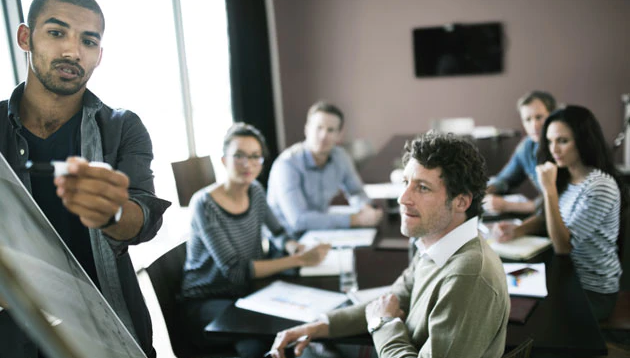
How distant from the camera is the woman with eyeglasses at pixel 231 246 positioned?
1744mm

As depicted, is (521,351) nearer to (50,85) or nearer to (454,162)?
(454,162)

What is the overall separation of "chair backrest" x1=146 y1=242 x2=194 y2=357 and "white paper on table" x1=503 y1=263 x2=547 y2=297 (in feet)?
3.18

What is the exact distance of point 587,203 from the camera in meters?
1.88

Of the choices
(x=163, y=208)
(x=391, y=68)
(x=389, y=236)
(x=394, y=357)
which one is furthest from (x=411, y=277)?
(x=391, y=68)

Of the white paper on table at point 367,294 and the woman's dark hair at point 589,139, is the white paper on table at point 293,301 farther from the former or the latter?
the woman's dark hair at point 589,139

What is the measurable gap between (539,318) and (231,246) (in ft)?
3.56

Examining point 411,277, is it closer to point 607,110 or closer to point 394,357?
point 394,357

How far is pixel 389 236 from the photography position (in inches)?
89.0

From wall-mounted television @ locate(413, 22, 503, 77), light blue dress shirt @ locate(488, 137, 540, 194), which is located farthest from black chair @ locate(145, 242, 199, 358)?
wall-mounted television @ locate(413, 22, 503, 77)

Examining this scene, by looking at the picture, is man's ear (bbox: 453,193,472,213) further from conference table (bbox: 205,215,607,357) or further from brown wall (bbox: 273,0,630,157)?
brown wall (bbox: 273,0,630,157)

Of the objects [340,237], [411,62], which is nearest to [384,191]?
[340,237]

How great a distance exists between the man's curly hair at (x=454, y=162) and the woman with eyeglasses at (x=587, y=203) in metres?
0.79

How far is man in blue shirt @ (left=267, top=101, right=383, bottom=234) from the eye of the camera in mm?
2613

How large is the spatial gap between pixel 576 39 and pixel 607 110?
81 cm
